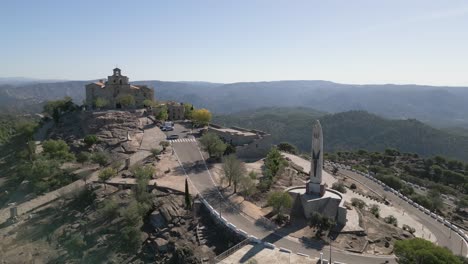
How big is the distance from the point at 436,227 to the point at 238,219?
28.1 metres

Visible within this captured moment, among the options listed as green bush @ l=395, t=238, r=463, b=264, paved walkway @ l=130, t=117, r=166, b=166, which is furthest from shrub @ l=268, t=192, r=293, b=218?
paved walkway @ l=130, t=117, r=166, b=166

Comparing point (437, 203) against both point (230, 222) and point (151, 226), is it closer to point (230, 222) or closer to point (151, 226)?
point (230, 222)

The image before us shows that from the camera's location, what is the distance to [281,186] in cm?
4759

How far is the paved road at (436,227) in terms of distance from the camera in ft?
128

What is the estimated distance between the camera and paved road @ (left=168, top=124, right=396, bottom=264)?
30.7m

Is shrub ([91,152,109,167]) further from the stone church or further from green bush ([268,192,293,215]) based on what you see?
the stone church

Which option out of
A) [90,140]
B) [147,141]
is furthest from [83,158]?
[147,141]

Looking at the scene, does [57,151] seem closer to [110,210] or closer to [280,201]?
[110,210]

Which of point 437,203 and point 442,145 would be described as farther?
point 442,145

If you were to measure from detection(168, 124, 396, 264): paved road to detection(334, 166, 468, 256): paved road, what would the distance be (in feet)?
44.6

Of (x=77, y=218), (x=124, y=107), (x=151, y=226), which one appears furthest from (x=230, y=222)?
(x=124, y=107)

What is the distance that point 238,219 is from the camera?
35.9 m

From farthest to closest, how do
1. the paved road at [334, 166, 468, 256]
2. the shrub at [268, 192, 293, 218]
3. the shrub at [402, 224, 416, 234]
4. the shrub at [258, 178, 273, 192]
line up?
the shrub at [258, 178, 273, 192], the shrub at [402, 224, 416, 234], the paved road at [334, 166, 468, 256], the shrub at [268, 192, 293, 218]

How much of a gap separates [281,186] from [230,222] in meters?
14.6
